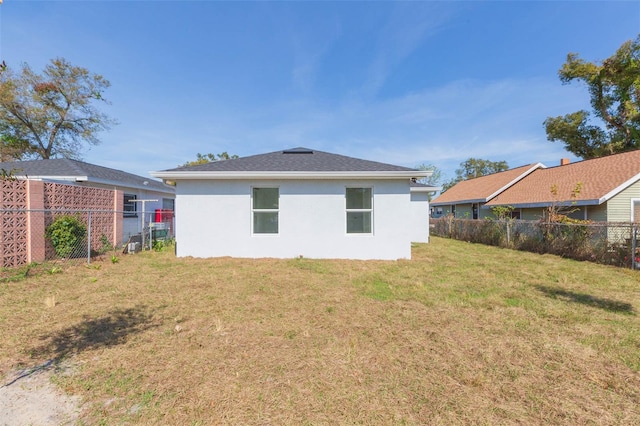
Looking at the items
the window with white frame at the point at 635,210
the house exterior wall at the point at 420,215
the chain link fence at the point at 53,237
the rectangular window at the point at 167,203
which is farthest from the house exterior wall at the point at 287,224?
the window with white frame at the point at 635,210

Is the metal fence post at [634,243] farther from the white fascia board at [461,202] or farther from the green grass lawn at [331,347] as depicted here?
the white fascia board at [461,202]

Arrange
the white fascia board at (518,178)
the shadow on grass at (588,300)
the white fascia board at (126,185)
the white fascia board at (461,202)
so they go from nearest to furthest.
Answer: the shadow on grass at (588,300)
the white fascia board at (126,185)
the white fascia board at (518,178)
the white fascia board at (461,202)

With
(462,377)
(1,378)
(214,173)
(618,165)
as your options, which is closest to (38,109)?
(214,173)

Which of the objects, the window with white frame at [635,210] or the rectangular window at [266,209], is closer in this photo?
the rectangular window at [266,209]

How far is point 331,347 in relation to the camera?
3297 mm

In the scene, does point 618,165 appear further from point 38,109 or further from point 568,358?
point 38,109

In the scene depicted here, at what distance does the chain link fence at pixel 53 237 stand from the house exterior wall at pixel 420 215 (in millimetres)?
11959

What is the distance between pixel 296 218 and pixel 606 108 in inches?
1145

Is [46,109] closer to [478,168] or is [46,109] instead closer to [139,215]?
[139,215]

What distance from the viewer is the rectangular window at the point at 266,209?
873cm

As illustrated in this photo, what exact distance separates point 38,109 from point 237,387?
98.0ft

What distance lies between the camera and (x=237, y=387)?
254 centimetres

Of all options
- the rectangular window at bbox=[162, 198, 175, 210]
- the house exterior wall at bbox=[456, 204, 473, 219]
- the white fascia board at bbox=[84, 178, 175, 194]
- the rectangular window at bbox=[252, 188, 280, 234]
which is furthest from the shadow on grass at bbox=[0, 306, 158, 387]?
the house exterior wall at bbox=[456, 204, 473, 219]

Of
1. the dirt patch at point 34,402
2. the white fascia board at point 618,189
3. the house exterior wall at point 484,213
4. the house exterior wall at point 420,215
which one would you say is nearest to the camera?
the dirt patch at point 34,402
